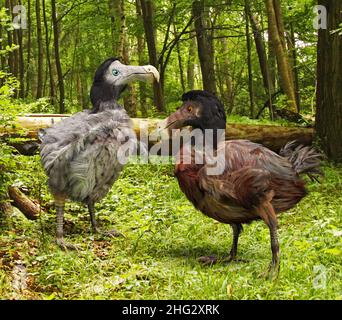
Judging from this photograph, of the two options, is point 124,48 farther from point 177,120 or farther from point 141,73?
point 177,120

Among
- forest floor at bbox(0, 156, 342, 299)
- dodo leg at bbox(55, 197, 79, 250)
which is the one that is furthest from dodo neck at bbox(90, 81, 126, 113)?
forest floor at bbox(0, 156, 342, 299)

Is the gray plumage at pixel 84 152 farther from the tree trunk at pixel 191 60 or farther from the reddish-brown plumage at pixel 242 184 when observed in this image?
the tree trunk at pixel 191 60

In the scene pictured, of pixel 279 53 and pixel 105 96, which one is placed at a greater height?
pixel 279 53

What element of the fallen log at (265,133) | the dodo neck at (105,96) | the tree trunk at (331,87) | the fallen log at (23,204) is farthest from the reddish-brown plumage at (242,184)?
the tree trunk at (331,87)

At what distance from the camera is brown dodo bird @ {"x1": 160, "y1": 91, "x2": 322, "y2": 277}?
13.0ft

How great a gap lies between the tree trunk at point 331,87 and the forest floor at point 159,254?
163 centimetres

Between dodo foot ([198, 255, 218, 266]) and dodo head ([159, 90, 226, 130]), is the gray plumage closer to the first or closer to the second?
dodo head ([159, 90, 226, 130])

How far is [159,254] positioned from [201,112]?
131cm

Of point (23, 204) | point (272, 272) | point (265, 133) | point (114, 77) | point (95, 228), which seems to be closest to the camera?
point (272, 272)

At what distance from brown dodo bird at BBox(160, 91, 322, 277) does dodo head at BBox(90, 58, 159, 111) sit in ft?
2.56

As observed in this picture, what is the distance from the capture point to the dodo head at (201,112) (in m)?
4.40

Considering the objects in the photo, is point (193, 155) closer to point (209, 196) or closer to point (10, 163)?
point (209, 196)

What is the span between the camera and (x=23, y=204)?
18.5 feet

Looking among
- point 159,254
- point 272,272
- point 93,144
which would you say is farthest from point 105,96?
point 272,272
